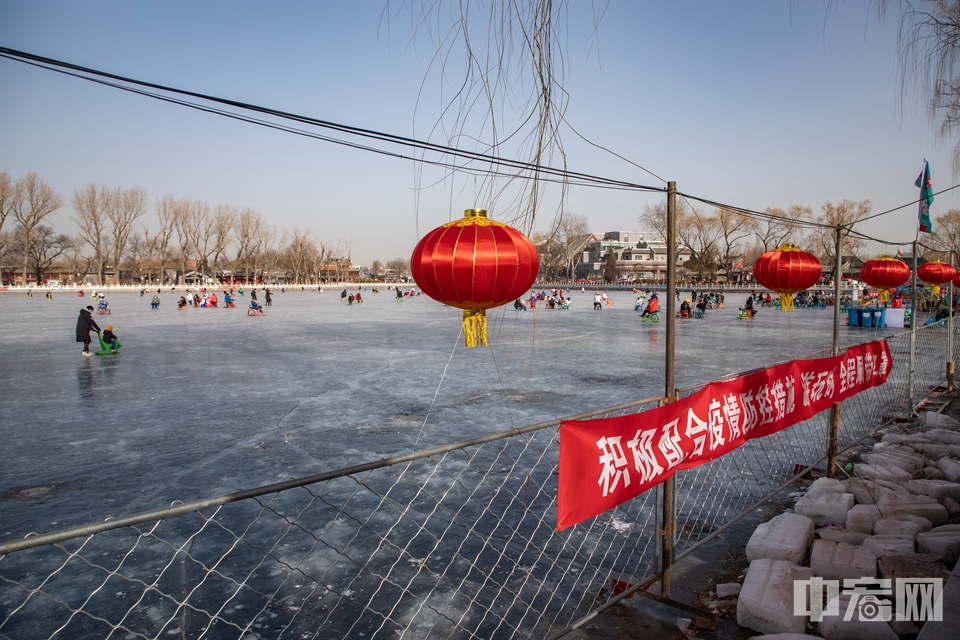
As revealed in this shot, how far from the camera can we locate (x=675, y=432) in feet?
11.6

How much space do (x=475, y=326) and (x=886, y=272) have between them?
430 inches

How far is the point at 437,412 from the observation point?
28.7 feet

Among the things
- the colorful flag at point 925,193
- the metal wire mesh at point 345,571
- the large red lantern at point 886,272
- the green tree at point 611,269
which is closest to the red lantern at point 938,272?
the large red lantern at point 886,272

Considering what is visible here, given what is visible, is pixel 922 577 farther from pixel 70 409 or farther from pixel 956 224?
pixel 956 224

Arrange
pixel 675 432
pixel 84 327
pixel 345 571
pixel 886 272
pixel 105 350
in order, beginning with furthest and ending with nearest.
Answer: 1. pixel 105 350
2. pixel 84 327
3. pixel 886 272
4. pixel 345 571
5. pixel 675 432

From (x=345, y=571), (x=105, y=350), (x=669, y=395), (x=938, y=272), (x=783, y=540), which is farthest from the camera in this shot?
(x=105, y=350)

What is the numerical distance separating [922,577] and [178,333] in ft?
72.9

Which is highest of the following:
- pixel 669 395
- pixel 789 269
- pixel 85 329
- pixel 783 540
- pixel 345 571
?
pixel 789 269

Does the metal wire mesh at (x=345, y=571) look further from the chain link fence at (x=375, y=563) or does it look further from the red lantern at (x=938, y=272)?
the red lantern at (x=938, y=272)

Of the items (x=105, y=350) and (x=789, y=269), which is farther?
(x=105, y=350)

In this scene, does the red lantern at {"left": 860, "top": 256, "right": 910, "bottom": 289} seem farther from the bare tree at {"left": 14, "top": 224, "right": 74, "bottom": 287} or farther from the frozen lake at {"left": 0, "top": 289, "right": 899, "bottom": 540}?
the bare tree at {"left": 14, "top": 224, "right": 74, "bottom": 287}

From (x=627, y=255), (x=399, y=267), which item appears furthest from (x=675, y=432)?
(x=399, y=267)

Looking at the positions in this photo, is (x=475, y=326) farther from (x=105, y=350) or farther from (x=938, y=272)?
(x=938, y=272)

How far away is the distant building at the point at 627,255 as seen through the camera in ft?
310
